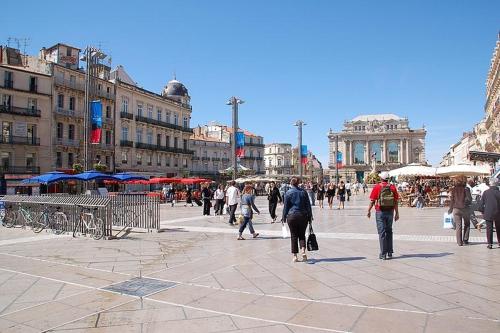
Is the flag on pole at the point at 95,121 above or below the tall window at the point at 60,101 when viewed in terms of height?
below

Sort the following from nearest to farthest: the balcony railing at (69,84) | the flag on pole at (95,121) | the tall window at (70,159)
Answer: the flag on pole at (95,121) → the balcony railing at (69,84) → the tall window at (70,159)

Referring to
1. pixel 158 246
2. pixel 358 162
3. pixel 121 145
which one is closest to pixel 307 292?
pixel 158 246

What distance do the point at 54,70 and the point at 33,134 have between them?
21.3ft

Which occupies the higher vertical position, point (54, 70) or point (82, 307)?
point (54, 70)

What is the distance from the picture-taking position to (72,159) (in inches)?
1615

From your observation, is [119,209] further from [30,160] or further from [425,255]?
[30,160]

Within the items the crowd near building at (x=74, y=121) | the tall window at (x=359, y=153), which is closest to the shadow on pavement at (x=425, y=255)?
the crowd near building at (x=74, y=121)

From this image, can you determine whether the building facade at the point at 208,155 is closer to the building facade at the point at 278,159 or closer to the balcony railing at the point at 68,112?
the balcony railing at the point at 68,112

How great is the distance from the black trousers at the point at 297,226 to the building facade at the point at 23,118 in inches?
1269

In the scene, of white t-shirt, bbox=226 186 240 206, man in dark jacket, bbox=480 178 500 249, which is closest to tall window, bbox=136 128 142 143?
white t-shirt, bbox=226 186 240 206

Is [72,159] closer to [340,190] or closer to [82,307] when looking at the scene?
[340,190]

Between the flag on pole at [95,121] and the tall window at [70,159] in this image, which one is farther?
the tall window at [70,159]

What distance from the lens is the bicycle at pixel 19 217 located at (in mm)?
14789

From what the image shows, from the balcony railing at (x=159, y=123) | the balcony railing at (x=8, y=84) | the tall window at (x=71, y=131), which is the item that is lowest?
the tall window at (x=71, y=131)
